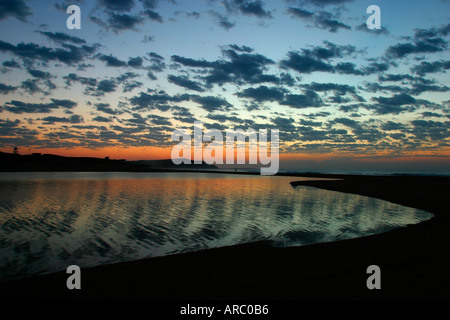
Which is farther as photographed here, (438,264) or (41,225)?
(41,225)

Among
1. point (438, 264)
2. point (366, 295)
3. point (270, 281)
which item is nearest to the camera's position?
point (366, 295)

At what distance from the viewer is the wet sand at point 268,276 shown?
768cm

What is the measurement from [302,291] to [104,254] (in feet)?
28.1

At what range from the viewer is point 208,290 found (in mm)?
8039

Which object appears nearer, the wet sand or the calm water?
the wet sand

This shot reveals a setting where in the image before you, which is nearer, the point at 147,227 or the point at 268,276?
the point at 268,276

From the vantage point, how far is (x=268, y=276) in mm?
9102

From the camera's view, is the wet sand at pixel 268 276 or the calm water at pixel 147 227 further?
the calm water at pixel 147 227

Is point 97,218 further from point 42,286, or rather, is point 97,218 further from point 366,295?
point 366,295

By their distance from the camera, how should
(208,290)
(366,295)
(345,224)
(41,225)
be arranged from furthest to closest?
(345,224)
(41,225)
(208,290)
(366,295)

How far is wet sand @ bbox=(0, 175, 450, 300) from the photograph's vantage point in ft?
25.2

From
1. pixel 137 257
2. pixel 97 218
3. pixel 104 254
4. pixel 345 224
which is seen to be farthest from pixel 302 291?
pixel 97 218
